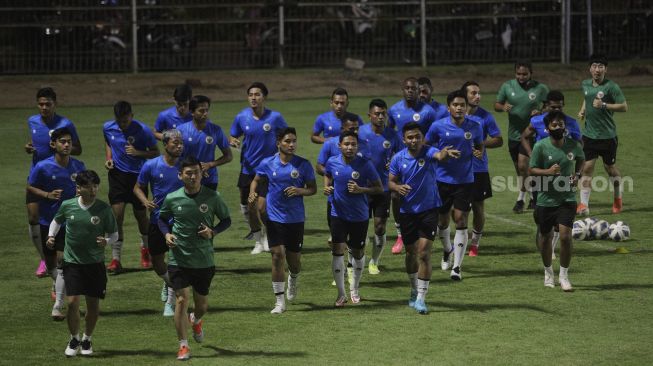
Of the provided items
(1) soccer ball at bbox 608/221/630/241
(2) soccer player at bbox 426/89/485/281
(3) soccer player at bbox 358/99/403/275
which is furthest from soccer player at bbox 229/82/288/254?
(1) soccer ball at bbox 608/221/630/241

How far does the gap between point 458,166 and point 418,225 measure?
7.43ft

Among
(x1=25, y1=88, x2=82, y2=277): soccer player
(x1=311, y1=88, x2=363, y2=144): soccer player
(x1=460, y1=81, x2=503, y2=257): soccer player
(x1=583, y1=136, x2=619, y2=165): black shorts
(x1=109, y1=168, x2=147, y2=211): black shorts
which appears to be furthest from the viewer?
(x1=583, y1=136, x2=619, y2=165): black shorts

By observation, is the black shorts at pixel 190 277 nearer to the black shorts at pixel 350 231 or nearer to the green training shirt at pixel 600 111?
the black shorts at pixel 350 231

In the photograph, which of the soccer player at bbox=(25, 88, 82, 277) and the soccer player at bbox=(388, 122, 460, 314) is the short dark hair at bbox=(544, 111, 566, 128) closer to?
the soccer player at bbox=(388, 122, 460, 314)

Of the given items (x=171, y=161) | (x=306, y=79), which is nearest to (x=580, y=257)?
(x=171, y=161)

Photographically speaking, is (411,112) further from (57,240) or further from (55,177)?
(57,240)

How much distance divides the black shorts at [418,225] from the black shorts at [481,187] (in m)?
2.95

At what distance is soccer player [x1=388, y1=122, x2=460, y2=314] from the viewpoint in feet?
50.2

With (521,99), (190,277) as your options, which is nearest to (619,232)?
(521,99)

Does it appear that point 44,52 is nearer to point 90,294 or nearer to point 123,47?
point 123,47

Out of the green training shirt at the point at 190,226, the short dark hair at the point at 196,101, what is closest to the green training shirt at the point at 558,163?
the short dark hair at the point at 196,101

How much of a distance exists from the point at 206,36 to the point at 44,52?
5.14 metres

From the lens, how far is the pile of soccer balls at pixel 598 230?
19.7 m

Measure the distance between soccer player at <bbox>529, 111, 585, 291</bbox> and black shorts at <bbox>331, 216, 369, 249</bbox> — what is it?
8.18 ft
